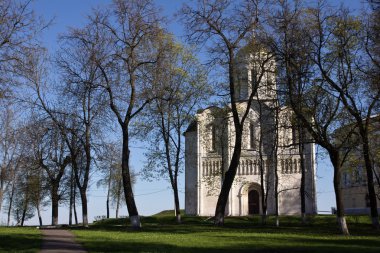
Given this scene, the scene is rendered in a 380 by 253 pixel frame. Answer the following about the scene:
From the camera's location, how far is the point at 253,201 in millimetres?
53219

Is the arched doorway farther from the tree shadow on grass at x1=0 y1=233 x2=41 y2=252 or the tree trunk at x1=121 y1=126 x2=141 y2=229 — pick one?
the tree shadow on grass at x1=0 y1=233 x2=41 y2=252

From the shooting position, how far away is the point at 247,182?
52375 mm

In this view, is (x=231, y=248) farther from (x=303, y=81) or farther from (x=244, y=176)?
(x=244, y=176)

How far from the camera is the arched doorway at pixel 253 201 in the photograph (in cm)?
5303

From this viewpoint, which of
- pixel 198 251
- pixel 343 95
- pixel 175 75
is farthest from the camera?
pixel 175 75

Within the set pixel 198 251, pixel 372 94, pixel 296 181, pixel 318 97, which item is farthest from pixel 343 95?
pixel 296 181

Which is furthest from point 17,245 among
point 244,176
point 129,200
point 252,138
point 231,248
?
point 244,176

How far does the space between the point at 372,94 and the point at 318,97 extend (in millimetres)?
3520

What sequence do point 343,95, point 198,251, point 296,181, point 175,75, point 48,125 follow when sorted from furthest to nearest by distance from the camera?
point 296,181, point 175,75, point 48,125, point 343,95, point 198,251

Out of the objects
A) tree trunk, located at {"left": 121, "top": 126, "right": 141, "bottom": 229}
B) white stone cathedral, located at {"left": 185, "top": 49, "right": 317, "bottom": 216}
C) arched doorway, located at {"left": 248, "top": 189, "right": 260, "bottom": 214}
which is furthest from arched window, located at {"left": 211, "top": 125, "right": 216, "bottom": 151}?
tree trunk, located at {"left": 121, "top": 126, "right": 141, "bottom": 229}

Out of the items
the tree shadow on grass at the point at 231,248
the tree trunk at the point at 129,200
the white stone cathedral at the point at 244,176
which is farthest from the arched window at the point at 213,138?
the tree shadow on grass at the point at 231,248

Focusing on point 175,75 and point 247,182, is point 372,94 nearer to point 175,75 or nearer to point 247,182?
point 175,75

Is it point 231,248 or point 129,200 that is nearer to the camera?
point 231,248

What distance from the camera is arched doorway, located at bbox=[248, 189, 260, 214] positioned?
2088 inches
